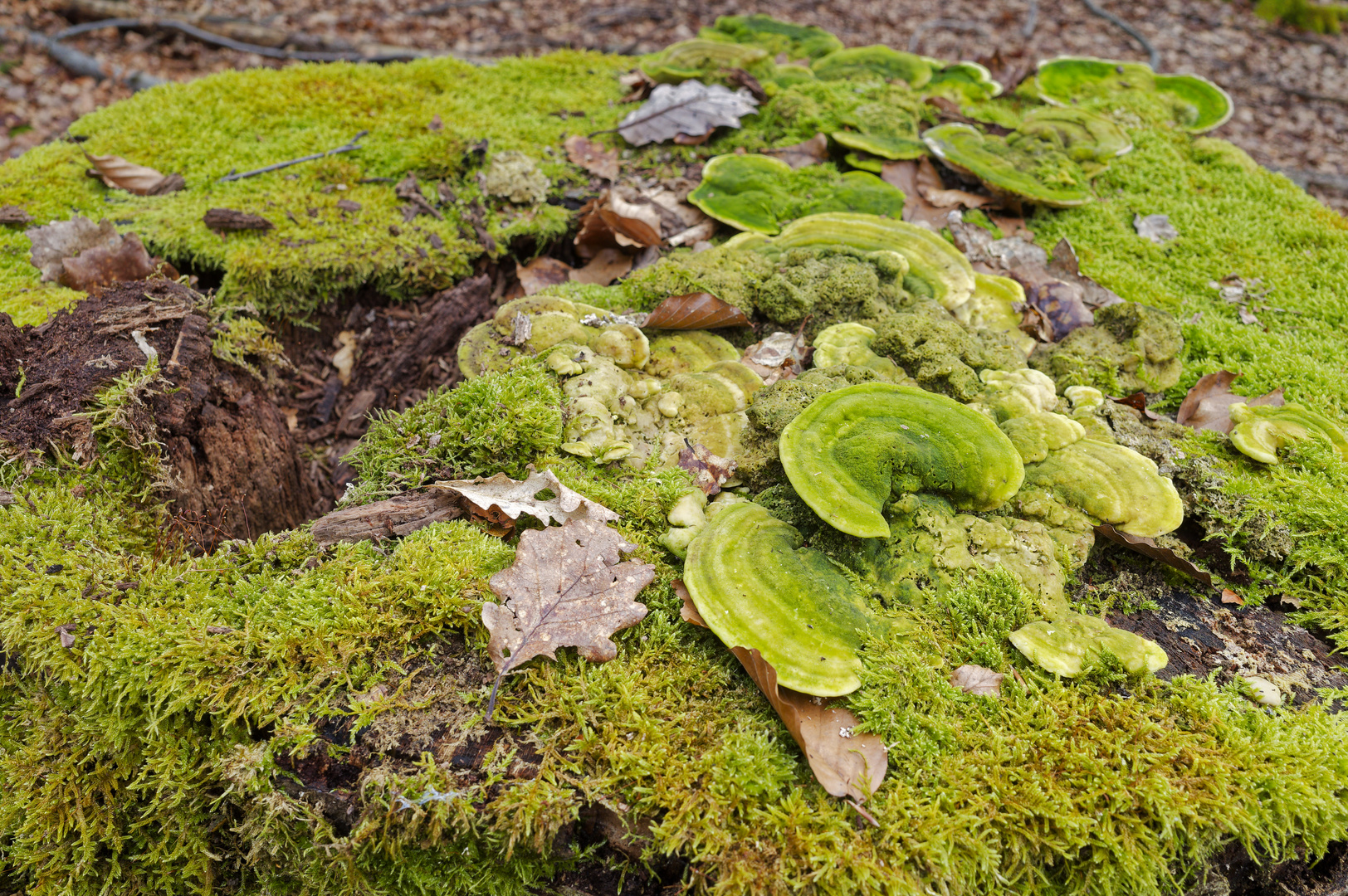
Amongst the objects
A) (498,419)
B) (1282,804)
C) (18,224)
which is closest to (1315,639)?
(1282,804)

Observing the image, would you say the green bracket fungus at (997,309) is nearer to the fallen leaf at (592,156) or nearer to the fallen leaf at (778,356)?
the fallen leaf at (778,356)

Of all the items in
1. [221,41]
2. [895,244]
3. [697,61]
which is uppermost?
[697,61]

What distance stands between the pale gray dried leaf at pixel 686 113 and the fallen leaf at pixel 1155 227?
305cm

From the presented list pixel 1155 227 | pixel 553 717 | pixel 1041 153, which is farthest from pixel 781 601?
pixel 1041 153

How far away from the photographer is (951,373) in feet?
11.1

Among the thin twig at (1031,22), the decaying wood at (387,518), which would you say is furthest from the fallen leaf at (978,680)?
the thin twig at (1031,22)

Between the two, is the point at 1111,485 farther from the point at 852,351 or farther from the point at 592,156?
the point at 592,156

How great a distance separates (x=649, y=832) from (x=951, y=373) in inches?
93.4

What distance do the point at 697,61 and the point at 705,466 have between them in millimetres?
4632

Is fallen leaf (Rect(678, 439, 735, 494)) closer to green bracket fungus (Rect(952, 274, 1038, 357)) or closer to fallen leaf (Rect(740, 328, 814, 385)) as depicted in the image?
fallen leaf (Rect(740, 328, 814, 385))

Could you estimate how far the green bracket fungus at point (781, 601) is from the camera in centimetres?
232

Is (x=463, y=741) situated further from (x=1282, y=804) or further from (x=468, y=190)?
(x=468, y=190)

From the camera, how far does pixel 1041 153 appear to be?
18.2 ft

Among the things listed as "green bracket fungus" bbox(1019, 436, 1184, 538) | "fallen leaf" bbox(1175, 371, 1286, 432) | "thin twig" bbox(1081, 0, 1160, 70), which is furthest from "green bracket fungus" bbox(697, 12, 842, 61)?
"green bracket fungus" bbox(1019, 436, 1184, 538)
